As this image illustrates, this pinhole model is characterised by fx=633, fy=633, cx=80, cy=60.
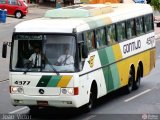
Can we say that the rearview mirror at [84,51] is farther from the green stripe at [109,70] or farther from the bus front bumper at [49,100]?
the green stripe at [109,70]

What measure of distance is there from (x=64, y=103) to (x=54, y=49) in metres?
1.49

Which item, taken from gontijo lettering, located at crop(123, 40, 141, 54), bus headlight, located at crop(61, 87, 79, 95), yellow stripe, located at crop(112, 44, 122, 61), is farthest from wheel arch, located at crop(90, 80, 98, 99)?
gontijo lettering, located at crop(123, 40, 141, 54)

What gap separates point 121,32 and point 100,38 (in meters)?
2.21

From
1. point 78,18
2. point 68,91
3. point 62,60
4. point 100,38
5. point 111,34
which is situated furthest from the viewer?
point 111,34

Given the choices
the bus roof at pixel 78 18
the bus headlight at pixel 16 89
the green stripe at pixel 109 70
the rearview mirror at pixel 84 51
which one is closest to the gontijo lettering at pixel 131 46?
the bus roof at pixel 78 18

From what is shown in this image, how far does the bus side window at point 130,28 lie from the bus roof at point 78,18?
193 mm

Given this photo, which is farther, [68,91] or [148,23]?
[148,23]

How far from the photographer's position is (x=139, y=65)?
2342cm

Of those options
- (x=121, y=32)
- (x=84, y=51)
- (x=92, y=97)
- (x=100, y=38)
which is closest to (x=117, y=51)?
(x=121, y=32)

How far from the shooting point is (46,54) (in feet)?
56.1

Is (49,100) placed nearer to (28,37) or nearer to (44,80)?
(44,80)

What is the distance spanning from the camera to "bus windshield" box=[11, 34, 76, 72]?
17000 mm

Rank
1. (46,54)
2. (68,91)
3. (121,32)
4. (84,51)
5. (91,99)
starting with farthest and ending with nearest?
(121,32)
(91,99)
(84,51)
(46,54)
(68,91)

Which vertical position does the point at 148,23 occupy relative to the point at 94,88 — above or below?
above
